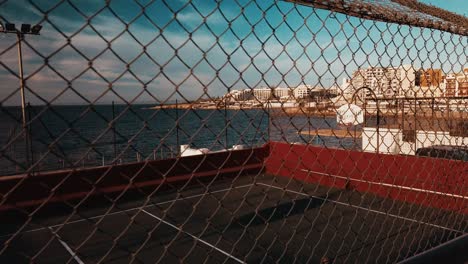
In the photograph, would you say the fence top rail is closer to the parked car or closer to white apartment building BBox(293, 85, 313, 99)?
white apartment building BBox(293, 85, 313, 99)

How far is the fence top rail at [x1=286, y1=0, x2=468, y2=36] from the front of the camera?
2.06 meters

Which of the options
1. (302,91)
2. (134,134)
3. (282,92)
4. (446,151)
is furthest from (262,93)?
(446,151)

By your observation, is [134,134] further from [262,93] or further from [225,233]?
[225,233]

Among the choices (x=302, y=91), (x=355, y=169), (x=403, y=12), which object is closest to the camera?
(x=302, y=91)

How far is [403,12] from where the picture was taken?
2488mm

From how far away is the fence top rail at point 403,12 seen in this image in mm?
2059

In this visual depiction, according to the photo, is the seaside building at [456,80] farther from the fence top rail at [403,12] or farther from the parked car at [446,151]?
the parked car at [446,151]

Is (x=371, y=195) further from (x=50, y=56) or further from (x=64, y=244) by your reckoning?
(x=50, y=56)

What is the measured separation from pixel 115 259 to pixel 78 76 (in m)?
7.92

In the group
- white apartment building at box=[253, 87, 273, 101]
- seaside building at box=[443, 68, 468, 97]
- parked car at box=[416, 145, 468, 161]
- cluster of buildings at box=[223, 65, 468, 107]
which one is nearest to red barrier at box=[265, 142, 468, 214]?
parked car at box=[416, 145, 468, 161]

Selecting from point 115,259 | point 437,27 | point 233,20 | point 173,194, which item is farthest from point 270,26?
point 173,194

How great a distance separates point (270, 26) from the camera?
1728mm

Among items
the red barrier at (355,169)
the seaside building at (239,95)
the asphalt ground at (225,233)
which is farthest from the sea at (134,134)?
the red barrier at (355,169)

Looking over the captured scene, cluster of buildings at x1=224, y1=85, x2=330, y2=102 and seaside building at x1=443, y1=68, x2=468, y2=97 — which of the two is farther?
seaside building at x1=443, y1=68, x2=468, y2=97
